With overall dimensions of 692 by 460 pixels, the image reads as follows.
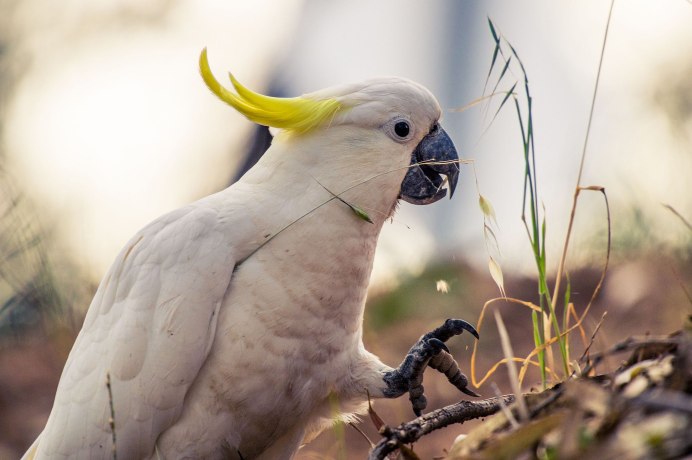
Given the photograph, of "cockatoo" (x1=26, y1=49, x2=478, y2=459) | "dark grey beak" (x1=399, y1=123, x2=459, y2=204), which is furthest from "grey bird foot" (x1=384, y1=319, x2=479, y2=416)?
"dark grey beak" (x1=399, y1=123, x2=459, y2=204)

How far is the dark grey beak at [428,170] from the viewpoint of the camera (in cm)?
255

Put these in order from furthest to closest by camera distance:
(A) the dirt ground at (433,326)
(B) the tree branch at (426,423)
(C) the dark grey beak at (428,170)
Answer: (A) the dirt ground at (433,326), (C) the dark grey beak at (428,170), (B) the tree branch at (426,423)

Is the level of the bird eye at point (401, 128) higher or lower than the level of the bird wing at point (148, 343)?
higher

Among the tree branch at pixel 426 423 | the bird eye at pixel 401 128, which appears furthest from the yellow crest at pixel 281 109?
the tree branch at pixel 426 423

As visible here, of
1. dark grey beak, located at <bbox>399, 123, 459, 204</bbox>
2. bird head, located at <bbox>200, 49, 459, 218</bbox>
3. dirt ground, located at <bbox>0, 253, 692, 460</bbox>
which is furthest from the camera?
dirt ground, located at <bbox>0, 253, 692, 460</bbox>

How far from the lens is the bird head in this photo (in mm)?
2424

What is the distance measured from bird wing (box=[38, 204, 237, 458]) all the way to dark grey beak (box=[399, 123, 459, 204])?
629 mm

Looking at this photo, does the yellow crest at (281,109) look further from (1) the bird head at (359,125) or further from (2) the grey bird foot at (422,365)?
(2) the grey bird foot at (422,365)

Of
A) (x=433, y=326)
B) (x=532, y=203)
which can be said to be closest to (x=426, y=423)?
(x=532, y=203)

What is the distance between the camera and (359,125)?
246cm

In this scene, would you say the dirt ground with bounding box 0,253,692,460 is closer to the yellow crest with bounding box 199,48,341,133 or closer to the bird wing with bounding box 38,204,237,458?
the bird wing with bounding box 38,204,237,458

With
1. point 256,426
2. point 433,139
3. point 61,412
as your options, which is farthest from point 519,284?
point 61,412

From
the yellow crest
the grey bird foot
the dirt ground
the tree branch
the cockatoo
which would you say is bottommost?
the dirt ground

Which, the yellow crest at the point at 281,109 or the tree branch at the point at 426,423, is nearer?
the tree branch at the point at 426,423
